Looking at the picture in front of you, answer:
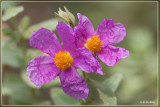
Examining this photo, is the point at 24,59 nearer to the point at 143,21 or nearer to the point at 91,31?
the point at 91,31

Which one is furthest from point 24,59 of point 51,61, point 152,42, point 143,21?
point 143,21

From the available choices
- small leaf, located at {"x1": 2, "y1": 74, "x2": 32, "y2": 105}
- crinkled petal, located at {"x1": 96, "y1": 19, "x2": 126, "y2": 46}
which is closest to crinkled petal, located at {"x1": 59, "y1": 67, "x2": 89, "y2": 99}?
crinkled petal, located at {"x1": 96, "y1": 19, "x2": 126, "y2": 46}

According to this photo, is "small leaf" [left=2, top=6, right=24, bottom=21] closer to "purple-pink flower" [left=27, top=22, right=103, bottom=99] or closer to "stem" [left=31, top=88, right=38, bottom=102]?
"purple-pink flower" [left=27, top=22, right=103, bottom=99]

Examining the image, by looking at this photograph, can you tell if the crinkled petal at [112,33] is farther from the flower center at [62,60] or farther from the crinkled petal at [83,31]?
the flower center at [62,60]

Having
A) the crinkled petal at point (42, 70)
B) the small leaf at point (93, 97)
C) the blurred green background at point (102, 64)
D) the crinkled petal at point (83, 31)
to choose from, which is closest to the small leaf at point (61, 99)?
the blurred green background at point (102, 64)

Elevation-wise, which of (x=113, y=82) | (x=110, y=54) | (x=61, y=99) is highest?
(x=110, y=54)

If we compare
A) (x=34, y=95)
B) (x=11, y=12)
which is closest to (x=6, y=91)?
(x=34, y=95)

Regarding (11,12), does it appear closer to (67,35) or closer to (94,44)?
(67,35)
